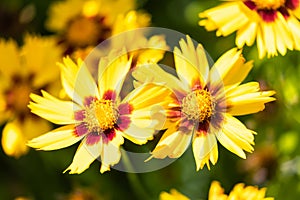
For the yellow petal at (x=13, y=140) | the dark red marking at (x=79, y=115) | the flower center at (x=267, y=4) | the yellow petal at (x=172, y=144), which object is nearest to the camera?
the yellow petal at (x=172, y=144)

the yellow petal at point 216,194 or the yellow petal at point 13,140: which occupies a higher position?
the yellow petal at point 13,140

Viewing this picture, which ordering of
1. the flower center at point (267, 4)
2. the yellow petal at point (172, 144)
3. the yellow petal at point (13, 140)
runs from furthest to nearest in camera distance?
the yellow petal at point (13, 140) → the flower center at point (267, 4) → the yellow petal at point (172, 144)

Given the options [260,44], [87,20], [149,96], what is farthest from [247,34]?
[87,20]

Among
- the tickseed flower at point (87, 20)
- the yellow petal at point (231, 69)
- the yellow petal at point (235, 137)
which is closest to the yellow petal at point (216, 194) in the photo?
the yellow petal at point (235, 137)

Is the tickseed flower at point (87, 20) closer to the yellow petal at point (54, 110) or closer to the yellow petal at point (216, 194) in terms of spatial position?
the yellow petal at point (54, 110)

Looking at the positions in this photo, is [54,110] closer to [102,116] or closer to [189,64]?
[102,116]

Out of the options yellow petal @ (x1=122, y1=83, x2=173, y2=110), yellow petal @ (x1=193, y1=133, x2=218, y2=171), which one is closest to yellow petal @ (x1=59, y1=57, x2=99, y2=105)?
yellow petal @ (x1=122, y1=83, x2=173, y2=110)

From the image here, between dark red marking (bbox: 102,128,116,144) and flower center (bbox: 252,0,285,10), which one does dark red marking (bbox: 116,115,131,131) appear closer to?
dark red marking (bbox: 102,128,116,144)

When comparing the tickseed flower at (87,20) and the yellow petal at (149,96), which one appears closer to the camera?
the yellow petal at (149,96)
